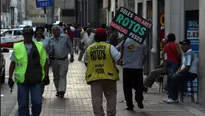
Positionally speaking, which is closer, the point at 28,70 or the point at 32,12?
the point at 28,70

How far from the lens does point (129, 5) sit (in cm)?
2312

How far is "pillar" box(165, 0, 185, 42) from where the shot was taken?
46.4 feet

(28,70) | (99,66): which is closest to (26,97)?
(28,70)

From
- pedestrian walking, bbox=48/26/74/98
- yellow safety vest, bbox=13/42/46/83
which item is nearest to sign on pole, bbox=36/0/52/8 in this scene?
pedestrian walking, bbox=48/26/74/98

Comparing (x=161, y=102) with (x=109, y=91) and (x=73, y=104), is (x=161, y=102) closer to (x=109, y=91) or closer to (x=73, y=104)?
(x=73, y=104)

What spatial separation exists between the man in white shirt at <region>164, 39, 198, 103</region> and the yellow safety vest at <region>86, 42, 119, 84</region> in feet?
10.3

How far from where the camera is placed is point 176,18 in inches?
562

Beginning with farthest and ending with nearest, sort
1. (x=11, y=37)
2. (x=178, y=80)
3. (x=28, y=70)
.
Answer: (x=11, y=37) < (x=178, y=80) < (x=28, y=70)

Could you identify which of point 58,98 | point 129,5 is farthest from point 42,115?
point 129,5

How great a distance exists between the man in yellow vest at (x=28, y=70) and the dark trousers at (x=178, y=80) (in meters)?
4.38

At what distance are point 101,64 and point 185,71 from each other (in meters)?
3.37

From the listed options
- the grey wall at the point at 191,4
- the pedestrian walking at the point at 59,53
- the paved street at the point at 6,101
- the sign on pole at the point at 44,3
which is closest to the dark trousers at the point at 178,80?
the grey wall at the point at 191,4

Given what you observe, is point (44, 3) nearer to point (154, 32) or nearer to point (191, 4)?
point (154, 32)

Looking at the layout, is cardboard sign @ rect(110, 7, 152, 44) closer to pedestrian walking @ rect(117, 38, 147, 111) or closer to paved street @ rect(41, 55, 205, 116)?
pedestrian walking @ rect(117, 38, 147, 111)
